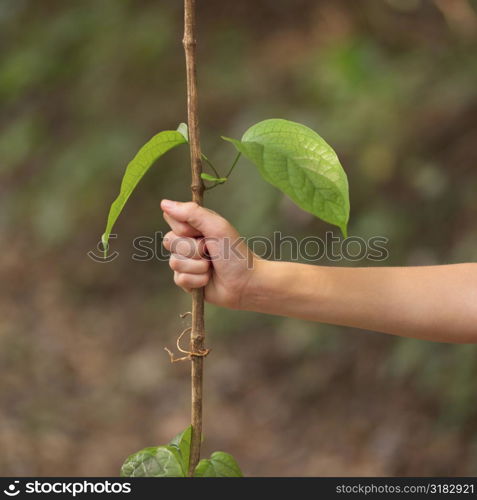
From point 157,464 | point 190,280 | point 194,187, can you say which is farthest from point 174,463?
point 194,187

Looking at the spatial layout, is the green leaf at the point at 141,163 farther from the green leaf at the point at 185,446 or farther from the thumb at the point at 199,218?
the green leaf at the point at 185,446

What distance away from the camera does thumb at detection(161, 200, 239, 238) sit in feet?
2.90

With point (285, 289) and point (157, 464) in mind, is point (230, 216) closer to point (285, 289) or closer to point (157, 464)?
point (285, 289)

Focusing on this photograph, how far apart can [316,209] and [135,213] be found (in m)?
2.63

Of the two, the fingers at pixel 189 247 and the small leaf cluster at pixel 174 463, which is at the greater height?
the fingers at pixel 189 247

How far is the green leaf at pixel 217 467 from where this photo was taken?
887 mm

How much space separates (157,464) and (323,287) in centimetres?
34

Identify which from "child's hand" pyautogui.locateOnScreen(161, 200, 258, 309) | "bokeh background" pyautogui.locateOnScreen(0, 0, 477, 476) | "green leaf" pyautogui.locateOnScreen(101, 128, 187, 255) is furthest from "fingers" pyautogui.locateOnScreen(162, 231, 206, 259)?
"bokeh background" pyautogui.locateOnScreen(0, 0, 477, 476)

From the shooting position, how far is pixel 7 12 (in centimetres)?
371

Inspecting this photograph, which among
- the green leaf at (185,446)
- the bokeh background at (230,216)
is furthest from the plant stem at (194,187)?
the bokeh background at (230,216)

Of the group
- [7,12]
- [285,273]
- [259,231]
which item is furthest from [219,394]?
[7,12]

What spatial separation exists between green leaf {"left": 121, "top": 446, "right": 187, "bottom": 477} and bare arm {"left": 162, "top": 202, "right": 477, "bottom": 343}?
21 centimetres

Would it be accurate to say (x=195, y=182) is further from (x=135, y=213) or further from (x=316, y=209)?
(x=135, y=213)

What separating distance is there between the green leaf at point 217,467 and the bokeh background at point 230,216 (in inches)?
55.8
